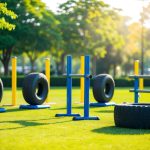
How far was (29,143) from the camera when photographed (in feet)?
33.8

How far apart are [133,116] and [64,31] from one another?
54.1 meters

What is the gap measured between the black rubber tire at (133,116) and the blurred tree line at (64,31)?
38139mm

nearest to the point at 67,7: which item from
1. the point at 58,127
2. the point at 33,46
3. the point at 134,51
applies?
the point at 33,46

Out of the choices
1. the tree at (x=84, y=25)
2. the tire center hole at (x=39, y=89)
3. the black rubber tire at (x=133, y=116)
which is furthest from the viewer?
the tree at (x=84, y=25)

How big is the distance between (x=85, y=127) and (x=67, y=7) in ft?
181

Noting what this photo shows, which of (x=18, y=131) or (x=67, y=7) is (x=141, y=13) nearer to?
(x=67, y=7)

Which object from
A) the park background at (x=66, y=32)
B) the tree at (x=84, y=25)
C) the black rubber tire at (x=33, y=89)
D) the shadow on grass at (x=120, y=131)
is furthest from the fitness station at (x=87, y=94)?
the tree at (x=84, y=25)

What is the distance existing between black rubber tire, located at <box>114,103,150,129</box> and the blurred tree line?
125ft

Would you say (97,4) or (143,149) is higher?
(97,4)

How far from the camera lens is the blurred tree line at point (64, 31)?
56.8m

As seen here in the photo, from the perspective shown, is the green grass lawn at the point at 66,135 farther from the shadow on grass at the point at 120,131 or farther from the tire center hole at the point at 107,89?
the tire center hole at the point at 107,89

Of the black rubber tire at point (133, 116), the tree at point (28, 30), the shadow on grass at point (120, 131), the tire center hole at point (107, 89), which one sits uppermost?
the tree at point (28, 30)

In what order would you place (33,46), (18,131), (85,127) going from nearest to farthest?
(18,131) < (85,127) < (33,46)

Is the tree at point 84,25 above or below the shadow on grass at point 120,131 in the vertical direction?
above
